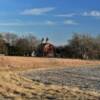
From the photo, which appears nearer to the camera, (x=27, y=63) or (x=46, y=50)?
(x=27, y=63)

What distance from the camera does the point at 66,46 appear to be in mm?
124250

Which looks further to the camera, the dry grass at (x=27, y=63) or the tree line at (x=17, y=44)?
the tree line at (x=17, y=44)

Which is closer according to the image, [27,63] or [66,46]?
[27,63]

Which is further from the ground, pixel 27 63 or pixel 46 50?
pixel 46 50

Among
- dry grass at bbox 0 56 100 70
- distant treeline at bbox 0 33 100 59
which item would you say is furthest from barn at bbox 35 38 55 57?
dry grass at bbox 0 56 100 70

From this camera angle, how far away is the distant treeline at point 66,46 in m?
112

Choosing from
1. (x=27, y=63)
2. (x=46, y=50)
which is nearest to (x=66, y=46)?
(x=46, y=50)

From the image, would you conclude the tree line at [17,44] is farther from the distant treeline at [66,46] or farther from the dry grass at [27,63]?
the dry grass at [27,63]

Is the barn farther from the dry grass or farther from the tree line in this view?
the dry grass

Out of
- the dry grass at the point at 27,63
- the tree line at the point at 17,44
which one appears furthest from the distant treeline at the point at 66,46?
the dry grass at the point at 27,63

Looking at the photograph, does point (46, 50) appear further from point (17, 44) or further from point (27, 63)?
point (27, 63)

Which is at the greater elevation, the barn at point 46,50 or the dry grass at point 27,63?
the barn at point 46,50

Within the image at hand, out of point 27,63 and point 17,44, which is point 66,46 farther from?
point 27,63

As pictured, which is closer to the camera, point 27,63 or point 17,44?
point 27,63
